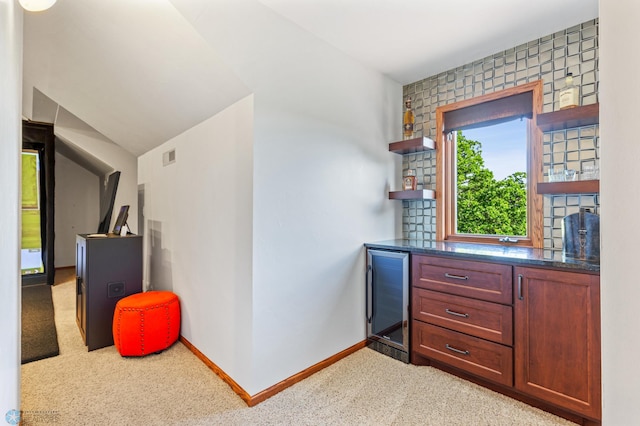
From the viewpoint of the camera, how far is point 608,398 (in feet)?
2.12

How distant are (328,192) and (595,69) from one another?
2080 millimetres

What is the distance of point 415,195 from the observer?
2.79 m

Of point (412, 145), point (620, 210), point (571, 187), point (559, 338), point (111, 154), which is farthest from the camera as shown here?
point (111, 154)

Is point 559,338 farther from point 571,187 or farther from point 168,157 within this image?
point 168,157

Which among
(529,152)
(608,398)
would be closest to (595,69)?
(529,152)

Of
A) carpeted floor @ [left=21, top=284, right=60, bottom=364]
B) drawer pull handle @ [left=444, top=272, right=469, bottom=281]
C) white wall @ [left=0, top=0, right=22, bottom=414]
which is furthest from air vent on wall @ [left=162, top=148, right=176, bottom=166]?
drawer pull handle @ [left=444, top=272, right=469, bottom=281]

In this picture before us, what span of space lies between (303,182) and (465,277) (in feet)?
4.40

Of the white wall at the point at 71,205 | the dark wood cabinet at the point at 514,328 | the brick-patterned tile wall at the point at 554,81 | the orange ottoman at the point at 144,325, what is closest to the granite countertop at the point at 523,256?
the dark wood cabinet at the point at 514,328

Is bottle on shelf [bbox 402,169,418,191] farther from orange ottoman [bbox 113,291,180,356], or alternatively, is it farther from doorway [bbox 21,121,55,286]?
doorway [bbox 21,121,55,286]

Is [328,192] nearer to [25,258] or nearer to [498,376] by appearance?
[498,376]

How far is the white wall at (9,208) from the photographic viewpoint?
1.02 metres

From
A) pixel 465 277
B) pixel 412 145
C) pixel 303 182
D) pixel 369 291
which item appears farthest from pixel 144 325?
pixel 412 145

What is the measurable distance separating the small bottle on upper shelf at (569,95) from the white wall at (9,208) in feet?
9.73

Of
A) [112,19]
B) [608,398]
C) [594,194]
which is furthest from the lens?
[594,194]
